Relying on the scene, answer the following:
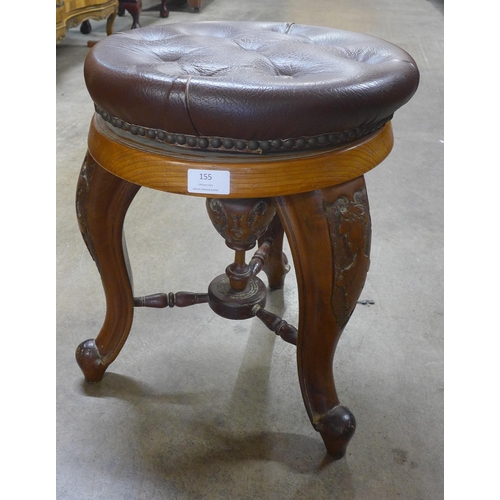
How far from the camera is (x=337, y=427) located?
105 centimetres

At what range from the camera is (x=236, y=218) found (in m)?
0.98

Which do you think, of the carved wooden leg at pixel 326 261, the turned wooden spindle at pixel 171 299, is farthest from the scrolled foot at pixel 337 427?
the turned wooden spindle at pixel 171 299

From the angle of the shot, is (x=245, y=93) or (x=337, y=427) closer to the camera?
(x=245, y=93)

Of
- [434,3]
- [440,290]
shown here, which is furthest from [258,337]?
[434,3]

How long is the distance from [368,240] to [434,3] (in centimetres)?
526

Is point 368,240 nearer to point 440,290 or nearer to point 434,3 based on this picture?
point 440,290

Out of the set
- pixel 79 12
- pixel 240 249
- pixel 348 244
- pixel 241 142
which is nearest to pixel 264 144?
pixel 241 142

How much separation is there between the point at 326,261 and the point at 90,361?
564 mm

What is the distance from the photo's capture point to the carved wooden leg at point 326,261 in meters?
0.89

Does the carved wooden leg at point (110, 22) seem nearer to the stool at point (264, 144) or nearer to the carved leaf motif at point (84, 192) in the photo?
the stool at point (264, 144)

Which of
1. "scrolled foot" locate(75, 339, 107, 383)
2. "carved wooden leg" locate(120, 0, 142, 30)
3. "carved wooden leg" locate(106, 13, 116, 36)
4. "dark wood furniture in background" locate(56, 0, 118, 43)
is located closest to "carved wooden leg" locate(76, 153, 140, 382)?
"scrolled foot" locate(75, 339, 107, 383)

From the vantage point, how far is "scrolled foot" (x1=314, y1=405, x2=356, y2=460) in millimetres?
1051

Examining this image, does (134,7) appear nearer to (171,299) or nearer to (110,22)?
(110,22)

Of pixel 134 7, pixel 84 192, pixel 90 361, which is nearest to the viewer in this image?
pixel 84 192
